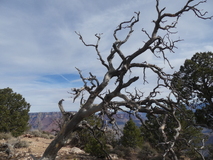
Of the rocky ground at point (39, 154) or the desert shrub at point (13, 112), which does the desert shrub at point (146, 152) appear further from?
the desert shrub at point (13, 112)

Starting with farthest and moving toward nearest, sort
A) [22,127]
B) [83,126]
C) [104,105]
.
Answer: [22,127]
[83,126]
[104,105]

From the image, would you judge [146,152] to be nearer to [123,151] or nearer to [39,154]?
[123,151]

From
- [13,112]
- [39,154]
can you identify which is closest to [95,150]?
[39,154]

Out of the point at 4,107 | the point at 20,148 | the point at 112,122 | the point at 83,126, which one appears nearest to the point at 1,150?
the point at 20,148

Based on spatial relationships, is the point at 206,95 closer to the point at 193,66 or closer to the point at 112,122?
the point at 193,66

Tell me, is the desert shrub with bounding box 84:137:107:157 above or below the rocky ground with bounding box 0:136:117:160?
above

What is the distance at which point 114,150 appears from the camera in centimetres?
1770

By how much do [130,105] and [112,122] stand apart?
2.59ft

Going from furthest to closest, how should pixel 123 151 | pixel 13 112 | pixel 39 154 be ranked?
pixel 13 112 < pixel 123 151 < pixel 39 154

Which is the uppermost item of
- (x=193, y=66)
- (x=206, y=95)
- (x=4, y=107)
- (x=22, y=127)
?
(x=193, y=66)

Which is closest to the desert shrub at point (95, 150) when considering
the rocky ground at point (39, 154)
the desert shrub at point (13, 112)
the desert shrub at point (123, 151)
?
the rocky ground at point (39, 154)

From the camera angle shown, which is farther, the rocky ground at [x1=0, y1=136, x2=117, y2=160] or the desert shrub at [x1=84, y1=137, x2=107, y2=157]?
the desert shrub at [x1=84, y1=137, x2=107, y2=157]

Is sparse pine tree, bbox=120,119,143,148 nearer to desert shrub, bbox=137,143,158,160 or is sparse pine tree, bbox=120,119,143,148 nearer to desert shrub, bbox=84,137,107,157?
desert shrub, bbox=137,143,158,160

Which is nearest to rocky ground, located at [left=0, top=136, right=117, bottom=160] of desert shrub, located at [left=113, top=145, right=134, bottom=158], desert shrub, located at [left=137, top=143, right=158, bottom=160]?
desert shrub, located at [left=113, top=145, right=134, bottom=158]
